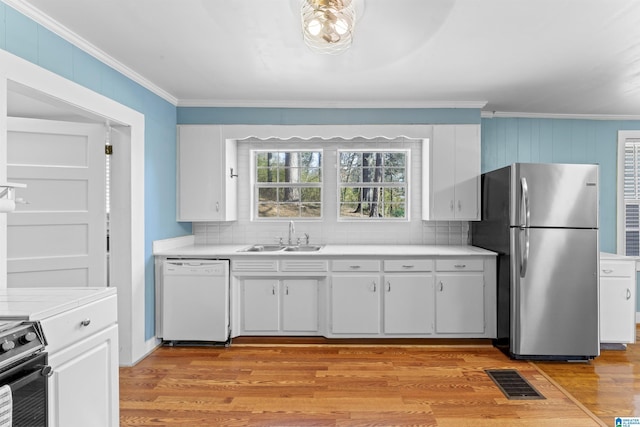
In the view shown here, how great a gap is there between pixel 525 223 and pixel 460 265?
2.29ft

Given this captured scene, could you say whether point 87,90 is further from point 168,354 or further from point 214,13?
point 168,354

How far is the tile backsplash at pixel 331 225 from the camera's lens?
446 cm

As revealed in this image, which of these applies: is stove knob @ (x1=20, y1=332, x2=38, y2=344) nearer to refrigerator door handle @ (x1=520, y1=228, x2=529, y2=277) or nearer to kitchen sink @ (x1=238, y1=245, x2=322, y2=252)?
kitchen sink @ (x1=238, y1=245, x2=322, y2=252)

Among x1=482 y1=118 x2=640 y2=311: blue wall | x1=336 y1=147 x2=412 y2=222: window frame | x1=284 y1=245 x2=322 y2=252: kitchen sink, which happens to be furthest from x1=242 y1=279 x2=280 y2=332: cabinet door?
x1=482 y1=118 x2=640 y2=311: blue wall

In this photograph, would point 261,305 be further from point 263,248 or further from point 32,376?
point 32,376

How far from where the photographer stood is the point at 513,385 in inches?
116

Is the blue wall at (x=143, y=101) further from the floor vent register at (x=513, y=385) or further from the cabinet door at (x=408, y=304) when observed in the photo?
the floor vent register at (x=513, y=385)

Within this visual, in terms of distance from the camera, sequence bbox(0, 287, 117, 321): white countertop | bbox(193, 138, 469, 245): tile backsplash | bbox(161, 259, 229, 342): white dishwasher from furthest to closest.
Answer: bbox(193, 138, 469, 245): tile backsplash < bbox(161, 259, 229, 342): white dishwasher < bbox(0, 287, 117, 321): white countertop

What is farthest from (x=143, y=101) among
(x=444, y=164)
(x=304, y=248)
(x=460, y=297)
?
(x=460, y=297)

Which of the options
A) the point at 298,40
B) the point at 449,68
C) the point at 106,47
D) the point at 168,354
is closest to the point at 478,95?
the point at 449,68

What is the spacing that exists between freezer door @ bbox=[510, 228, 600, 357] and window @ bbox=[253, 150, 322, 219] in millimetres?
2206

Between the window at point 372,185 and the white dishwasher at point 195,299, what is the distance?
5.19 ft

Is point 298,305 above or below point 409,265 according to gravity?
below

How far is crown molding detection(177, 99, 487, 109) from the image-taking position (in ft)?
13.6
